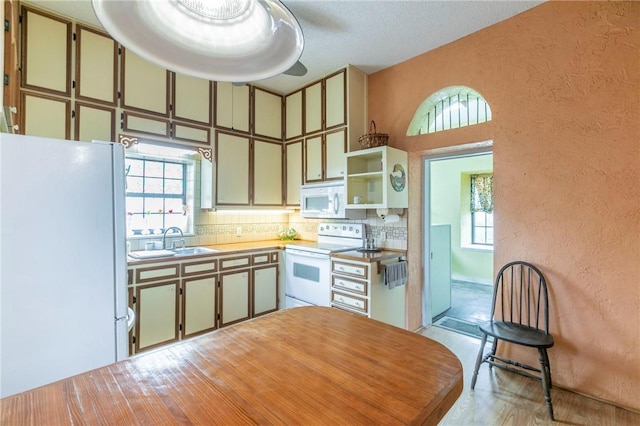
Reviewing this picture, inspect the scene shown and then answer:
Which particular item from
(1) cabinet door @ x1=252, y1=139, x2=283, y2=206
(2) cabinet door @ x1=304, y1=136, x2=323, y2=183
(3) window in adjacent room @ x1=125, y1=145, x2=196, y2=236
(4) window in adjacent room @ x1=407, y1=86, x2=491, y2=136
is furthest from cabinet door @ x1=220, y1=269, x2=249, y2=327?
(4) window in adjacent room @ x1=407, y1=86, x2=491, y2=136

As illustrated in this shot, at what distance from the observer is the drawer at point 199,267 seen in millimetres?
2838

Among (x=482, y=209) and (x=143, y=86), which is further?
(x=482, y=209)

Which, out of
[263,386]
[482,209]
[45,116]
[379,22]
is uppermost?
[379,22]

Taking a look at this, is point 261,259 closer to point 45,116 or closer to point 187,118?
point 187,118

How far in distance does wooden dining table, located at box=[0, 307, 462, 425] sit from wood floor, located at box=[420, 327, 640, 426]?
136 cm

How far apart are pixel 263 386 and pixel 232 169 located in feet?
9.99

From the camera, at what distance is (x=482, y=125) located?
2.60 m

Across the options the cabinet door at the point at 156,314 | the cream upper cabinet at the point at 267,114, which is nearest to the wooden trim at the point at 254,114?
the cream upper cabinet at the point at 267,114

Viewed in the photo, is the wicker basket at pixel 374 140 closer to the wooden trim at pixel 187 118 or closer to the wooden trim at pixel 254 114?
the wooden trim at pixel 254 114

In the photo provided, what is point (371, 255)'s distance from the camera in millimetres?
2867

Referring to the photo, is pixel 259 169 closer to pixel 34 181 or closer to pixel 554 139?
pixel 34 181

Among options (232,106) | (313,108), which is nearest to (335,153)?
(313,108)

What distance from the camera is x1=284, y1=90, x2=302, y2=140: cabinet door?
12.6 feet

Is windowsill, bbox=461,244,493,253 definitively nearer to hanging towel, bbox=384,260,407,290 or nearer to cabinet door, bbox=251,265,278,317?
hanging towel, bbox=384,260,407,290
